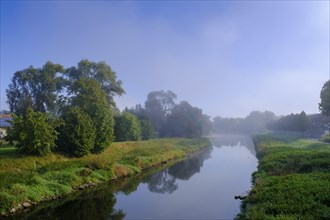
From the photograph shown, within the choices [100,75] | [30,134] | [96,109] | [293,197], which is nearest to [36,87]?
[100,75]

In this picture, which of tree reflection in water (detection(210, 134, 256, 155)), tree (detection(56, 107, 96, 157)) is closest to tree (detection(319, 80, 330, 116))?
tree reflection in water (detection(210, 134, 256, 155))

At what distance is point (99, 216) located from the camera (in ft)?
78.7

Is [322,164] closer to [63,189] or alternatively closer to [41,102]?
[63,189]

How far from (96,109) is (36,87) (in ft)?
100

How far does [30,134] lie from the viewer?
36312mm

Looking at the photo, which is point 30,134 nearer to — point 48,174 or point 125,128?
point 48,174

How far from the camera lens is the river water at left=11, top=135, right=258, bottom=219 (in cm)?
2408

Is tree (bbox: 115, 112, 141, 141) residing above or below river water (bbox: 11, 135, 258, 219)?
above

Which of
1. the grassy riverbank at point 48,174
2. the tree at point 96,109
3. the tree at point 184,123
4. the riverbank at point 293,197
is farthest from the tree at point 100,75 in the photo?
the riverbank at point 293,197

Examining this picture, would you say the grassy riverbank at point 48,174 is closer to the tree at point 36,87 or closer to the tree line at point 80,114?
the tree line at point 80,114

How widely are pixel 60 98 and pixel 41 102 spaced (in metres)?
8.19

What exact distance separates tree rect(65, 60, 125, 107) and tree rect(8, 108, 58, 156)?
126ft

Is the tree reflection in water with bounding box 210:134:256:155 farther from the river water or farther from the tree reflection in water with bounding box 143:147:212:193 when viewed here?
the river water

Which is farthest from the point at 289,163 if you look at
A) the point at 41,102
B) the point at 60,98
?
the point at 41,102
